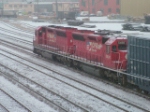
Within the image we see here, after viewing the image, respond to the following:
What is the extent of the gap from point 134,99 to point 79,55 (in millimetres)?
8167

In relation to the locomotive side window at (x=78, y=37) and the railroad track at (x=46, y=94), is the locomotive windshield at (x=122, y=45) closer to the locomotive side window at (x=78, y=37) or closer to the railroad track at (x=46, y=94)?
the locomotive side window at (x=78, y=37)

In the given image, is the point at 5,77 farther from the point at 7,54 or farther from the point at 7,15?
the point at 7,15

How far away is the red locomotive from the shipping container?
4.10ft

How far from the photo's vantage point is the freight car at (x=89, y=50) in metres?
18.4

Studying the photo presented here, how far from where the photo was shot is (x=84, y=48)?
2252 centimetres

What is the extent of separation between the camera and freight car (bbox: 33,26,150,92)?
18.4 metres

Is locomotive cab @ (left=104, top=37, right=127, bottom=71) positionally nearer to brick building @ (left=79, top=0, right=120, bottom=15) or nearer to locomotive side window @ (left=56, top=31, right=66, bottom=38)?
locomotive side window @ (left=56, top=31, right=66, bottom=38)

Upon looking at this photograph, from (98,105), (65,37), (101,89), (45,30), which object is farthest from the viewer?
(45,30)

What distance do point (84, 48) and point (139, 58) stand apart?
22.2 ft

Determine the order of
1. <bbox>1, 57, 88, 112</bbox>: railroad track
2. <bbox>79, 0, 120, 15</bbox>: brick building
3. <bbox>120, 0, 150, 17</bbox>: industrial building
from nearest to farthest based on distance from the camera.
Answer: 1. <bbox>1, 57, 88, 112</bbox>: railroad track
2. <bbox>120, 0, 150, 17</bbox>: industrial building
3. <bbox>79, 0, 120, 15</bbox>: brick building

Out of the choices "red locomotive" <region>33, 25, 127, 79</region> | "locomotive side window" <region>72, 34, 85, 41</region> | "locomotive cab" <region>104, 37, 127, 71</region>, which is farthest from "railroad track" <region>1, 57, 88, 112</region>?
"locomotive side window" <region>72, 34, 85, 41</region>

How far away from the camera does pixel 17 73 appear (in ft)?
72.5

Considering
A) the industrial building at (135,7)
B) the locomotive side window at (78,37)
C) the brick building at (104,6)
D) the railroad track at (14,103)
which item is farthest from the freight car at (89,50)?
the brick building at (104,6)

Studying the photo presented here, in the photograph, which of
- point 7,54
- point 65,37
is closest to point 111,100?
point 65,37
